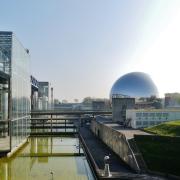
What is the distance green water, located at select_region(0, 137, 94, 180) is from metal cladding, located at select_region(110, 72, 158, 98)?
57894 mm

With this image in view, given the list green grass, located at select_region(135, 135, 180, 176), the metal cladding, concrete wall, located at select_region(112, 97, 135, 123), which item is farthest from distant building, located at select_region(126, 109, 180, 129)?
the metal cladding

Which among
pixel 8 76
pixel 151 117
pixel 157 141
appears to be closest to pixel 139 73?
pixel 151 117

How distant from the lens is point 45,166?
31.8 metres

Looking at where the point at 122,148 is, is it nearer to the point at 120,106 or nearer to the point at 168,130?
the point at 168,130

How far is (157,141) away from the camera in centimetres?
2844

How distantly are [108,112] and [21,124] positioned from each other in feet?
126

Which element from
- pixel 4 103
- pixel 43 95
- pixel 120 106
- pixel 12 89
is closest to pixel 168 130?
pixel 12 89

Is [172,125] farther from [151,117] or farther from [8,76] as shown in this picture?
[8,76]

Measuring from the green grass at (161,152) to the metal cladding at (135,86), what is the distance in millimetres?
68544

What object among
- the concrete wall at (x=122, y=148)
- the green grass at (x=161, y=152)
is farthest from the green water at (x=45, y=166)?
the green grass at (x=161, y=152)

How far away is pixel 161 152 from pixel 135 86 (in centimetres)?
7327

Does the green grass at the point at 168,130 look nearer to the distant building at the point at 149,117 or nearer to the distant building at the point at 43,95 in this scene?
the distant building at the point at 149,117

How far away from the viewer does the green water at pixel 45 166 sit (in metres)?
27.0

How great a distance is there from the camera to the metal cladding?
98375mm
